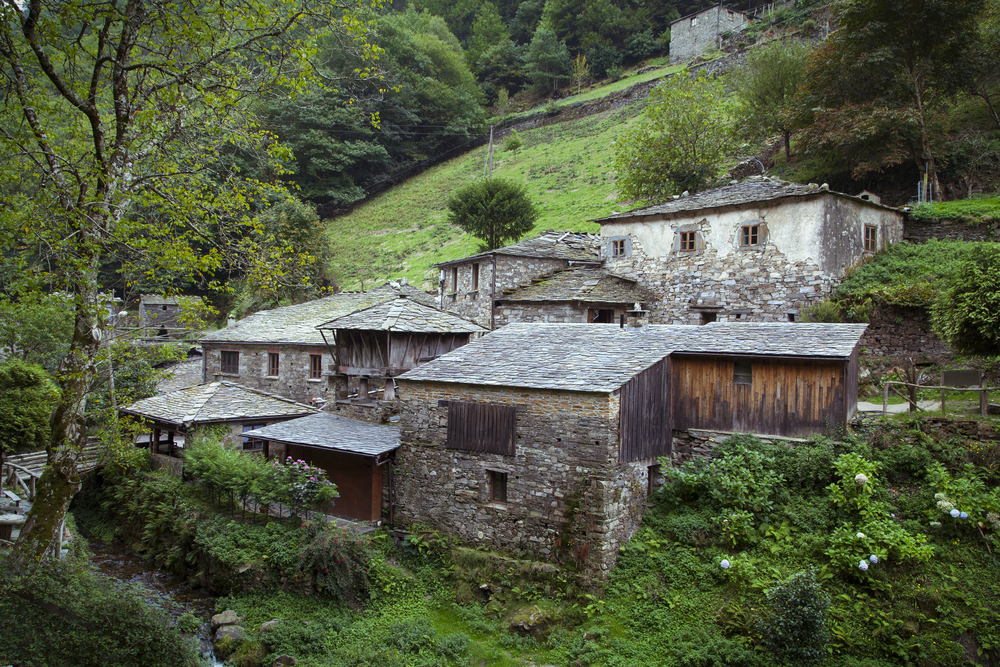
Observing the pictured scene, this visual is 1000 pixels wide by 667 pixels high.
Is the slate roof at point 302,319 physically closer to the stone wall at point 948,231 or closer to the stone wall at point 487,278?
the stone wall at point 487,278

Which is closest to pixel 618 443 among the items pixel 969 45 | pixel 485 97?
pixel 969 45

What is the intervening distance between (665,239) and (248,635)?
1762 cm

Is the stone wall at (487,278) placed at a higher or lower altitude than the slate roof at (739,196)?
lower

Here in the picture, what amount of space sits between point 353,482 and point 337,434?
1.44 m

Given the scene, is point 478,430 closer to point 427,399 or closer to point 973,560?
point 427,399

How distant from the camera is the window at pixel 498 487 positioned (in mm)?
13376

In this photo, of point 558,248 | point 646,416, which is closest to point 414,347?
point 558,248

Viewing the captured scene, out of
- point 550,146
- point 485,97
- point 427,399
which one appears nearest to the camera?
point 427,399

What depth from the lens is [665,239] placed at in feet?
71.1

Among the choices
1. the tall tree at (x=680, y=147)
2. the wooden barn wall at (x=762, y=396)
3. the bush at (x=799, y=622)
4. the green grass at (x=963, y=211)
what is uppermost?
the tall tree at (x=680, y=147)

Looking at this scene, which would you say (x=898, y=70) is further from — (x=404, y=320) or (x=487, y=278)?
(x=404, y=320)

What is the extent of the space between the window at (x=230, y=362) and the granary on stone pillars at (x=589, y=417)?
14.8 metres

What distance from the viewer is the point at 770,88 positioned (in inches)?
1164

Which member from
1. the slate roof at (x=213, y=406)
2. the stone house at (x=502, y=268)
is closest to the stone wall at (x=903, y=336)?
the stone house at (x=502, y=268)
